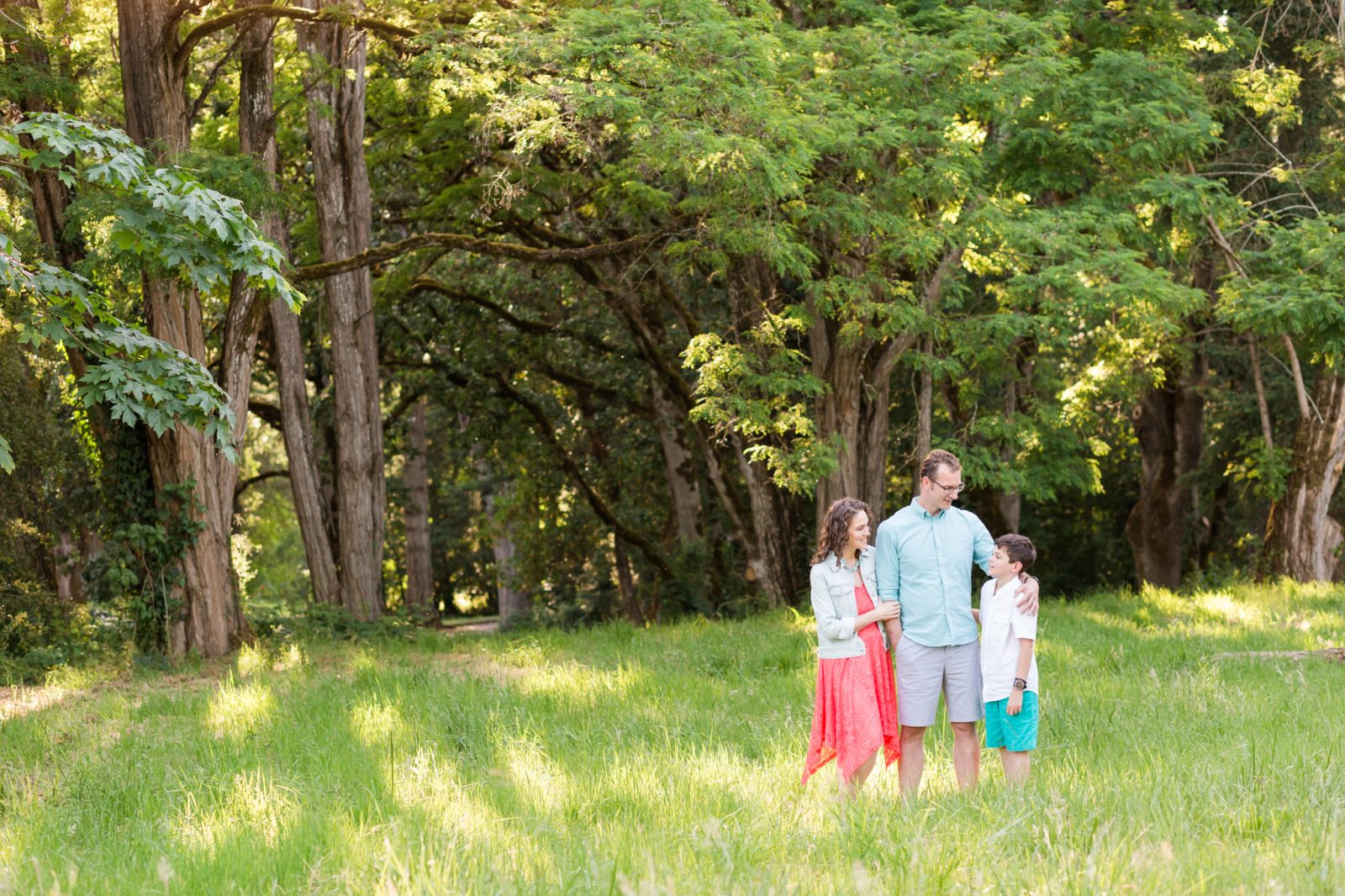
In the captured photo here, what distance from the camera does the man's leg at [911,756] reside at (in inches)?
261

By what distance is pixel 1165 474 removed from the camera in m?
24.9

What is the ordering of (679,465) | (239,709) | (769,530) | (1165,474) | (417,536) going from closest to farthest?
(239,709), (769,530), (679,465), (1165,474), (417,536)

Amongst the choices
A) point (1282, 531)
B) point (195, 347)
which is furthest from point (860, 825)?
point (1282, 531)

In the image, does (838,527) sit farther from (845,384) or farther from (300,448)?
(300,448)

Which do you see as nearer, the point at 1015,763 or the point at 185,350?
the point at 1015,763

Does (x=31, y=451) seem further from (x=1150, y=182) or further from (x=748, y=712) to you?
(x=1150, y=182)

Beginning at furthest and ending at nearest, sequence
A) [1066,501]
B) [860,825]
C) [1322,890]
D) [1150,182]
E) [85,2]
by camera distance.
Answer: [1066,501]
[1150,182]
[85,2]
[860,825]
[1322,890]

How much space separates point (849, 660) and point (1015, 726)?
89 cm

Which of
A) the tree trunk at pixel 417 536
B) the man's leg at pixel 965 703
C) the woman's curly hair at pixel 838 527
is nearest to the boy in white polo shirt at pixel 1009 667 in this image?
the man's leg at pixel 965 703

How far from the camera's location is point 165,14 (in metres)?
14.0

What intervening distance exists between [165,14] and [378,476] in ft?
23.6

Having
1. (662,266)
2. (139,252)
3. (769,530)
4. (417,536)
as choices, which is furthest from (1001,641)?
(417,536)

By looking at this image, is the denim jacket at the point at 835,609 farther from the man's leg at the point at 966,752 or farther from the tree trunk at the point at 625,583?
the tree trunk at the point at 625,583

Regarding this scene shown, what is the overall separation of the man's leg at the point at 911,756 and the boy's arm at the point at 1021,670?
1.76 feet
